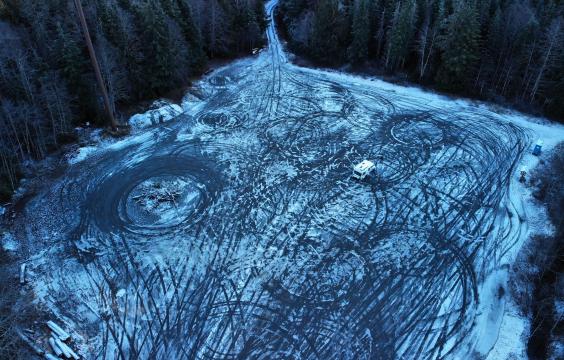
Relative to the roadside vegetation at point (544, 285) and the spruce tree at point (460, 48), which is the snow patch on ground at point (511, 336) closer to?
the roadside vegetation at point (544, 285)

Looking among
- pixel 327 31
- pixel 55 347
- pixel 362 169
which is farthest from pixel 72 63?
pixel 327 31

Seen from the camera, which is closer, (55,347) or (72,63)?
(55,347)

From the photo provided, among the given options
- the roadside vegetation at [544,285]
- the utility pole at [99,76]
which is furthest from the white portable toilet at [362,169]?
the utility pole at [99,76]

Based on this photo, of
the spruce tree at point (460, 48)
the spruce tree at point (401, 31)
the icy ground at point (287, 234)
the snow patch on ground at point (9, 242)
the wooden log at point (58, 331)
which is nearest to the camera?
the wooden log at point (58, 331)

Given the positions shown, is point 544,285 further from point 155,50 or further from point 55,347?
point 155,50

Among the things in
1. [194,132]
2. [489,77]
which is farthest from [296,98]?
[489,77]

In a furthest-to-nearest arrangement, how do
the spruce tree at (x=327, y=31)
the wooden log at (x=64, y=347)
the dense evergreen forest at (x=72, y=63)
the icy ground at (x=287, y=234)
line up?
the spruce tree at (x=327, y=31), the dense evergreen forest at (x=72, y=63), the icy ground at (x=287, y=234), the wooden log at (x=64, y=347)

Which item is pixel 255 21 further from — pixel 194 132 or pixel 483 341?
pixel 483 341
